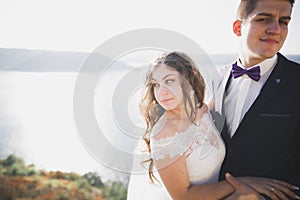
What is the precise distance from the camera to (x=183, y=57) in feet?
7.21

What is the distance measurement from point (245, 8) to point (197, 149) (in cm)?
86

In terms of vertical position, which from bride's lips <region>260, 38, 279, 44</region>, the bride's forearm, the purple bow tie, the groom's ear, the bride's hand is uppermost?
the groom's ear

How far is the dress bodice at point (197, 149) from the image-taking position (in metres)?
2.05

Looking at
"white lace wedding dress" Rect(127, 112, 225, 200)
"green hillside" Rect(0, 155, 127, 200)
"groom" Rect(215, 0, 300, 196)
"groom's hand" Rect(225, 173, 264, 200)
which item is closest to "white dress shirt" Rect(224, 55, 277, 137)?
"groom" Rect(215, 0, 300, 196)

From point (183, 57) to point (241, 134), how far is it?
54cm

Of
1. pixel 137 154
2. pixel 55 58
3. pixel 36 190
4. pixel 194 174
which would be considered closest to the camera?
pixel 194 174

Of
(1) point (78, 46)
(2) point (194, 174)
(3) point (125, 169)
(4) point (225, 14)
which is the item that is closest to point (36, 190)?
(3) point (125, 169)

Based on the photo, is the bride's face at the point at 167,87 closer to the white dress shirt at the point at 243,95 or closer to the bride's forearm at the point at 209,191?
the white dress shirt at the point at 243,95

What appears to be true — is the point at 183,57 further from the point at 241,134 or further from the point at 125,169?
the point at 125,169

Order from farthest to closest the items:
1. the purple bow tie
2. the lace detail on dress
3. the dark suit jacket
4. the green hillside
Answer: the green hillside
the purple bow tie
the dark suit jacket
the lace detail on dress

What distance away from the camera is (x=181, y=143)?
6.92 ft

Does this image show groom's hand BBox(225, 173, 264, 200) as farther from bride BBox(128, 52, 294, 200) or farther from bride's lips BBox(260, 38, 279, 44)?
bride's lips BBox(260, 38, 279, 44)

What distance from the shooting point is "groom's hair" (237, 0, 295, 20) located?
2.24 meters

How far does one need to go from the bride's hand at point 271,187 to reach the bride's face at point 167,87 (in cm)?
56
